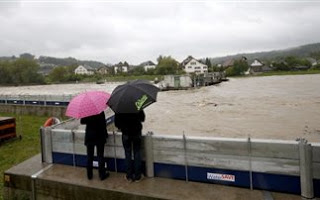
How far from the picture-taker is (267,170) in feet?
13.7

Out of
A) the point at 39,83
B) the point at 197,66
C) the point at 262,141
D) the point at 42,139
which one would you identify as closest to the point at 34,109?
the point at 42,139

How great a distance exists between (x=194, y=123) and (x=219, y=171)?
52.4 feet

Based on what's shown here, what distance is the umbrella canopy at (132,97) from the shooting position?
4.46 m

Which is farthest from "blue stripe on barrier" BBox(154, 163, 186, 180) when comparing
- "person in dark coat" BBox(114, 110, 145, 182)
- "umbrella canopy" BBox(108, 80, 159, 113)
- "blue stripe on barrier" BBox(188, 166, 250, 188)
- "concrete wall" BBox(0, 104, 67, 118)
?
"concrete wall" BBox(0, 104, 67, 118)

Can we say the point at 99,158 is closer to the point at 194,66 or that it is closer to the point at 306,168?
the point at 306,168

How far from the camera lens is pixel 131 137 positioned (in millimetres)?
4734

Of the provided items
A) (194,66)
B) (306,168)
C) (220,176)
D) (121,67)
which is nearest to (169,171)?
(220,176)

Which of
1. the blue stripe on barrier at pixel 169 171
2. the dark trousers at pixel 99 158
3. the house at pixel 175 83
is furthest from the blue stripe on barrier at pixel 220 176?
the house at pixel 175 83

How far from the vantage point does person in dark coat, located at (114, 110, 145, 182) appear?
15.3ft

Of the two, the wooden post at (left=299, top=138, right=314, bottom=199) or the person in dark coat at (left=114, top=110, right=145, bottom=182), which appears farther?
the person in dark coat at (left=114, top=110, right=145, bottom=182)

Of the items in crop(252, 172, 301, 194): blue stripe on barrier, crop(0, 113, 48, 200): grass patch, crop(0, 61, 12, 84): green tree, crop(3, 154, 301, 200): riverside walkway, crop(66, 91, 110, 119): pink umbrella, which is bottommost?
crop(0, 113, 48, 200): grass patch

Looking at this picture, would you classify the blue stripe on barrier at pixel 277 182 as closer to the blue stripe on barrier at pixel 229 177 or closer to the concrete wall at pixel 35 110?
the blue stripe on barrier at pixel 229 177

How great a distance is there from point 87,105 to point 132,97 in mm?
839

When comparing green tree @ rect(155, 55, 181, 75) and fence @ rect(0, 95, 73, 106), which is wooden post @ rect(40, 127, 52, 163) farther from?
green tree @ rect(155, 55, 181, 75)
